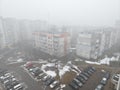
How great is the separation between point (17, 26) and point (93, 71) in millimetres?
34960

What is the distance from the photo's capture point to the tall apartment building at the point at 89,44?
26922 mm

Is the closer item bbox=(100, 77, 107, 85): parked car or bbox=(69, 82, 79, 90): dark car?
bbox=(69, 82, 79, 90): dark car

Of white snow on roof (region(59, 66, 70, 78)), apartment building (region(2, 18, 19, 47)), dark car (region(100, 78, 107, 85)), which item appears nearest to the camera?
dark car (region(100, 78, 107, 85))

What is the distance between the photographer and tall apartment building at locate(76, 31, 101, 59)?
26.9 metres

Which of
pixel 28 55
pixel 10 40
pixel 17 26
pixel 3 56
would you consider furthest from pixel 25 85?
pixel 17 26

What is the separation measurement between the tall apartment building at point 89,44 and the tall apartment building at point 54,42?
4.06m

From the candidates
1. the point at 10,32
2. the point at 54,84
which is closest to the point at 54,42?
the point at 54,84

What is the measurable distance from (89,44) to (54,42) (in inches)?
350

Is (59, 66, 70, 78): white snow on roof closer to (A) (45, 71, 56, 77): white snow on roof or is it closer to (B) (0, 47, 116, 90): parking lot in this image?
(A) (45, 71, 56, 77): white snow on roof

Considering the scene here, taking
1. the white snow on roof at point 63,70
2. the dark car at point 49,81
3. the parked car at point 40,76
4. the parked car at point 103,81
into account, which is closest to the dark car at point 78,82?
the white snow on roof at point 63,70

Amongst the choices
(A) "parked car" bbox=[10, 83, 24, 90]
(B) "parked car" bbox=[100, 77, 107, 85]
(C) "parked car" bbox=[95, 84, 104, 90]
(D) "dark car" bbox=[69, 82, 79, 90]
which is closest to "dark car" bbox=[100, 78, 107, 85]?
(B) "parked car" bbox=[100, 77, 107, 85]

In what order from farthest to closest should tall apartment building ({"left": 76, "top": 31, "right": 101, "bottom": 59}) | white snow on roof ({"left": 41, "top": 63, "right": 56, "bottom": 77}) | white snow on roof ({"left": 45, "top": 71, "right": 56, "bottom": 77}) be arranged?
tall apartment building ({"left": 76, "top": 31, "right": 101, "bottom": 59})
white snow on roof ({"left": 41, "top": 63, "right": 56, "bottom": 77})
white snow on roof ({"left": 45, "top": 71, "right": 56, "bottom": 77})

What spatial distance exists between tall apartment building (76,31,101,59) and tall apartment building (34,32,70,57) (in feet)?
13.3

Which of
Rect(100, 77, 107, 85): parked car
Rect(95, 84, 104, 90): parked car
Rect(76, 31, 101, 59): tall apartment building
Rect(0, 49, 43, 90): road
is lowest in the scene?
Rect(0, 49, 43, 90): road
